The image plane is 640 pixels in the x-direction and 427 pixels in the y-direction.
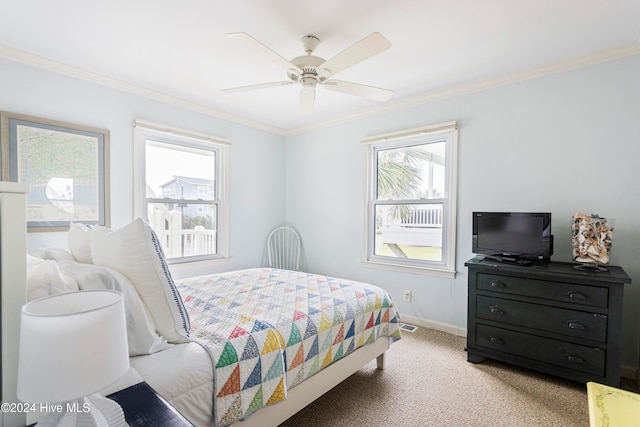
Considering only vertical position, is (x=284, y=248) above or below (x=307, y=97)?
below

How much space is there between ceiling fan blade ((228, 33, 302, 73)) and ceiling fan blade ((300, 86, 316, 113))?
168mm

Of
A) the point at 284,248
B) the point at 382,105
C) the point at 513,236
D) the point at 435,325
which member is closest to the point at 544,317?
the point at 513,236

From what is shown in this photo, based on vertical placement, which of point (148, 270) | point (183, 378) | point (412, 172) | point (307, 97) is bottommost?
point (183, 378)

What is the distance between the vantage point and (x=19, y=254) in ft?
2.85

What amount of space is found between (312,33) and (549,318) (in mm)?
2670

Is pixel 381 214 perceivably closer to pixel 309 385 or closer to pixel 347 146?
pixel 347 146

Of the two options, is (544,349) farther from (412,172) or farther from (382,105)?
(382,105)

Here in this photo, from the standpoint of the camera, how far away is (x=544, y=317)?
227cm

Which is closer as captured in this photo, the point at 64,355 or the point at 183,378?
the point at 64,355

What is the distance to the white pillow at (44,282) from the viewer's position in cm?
102

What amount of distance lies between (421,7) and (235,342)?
215 cm

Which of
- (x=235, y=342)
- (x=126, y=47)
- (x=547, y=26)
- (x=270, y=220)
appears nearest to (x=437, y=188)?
(x=547, y=26)

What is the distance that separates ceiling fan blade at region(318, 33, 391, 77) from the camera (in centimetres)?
169

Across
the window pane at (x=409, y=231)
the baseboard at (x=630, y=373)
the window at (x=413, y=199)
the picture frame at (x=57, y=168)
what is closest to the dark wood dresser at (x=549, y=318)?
the baseboard at (x=630, y=373)
